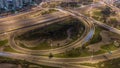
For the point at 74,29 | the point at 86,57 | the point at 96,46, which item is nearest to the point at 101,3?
the point at 74,29

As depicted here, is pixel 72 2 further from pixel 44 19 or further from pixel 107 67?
pixel 107 67

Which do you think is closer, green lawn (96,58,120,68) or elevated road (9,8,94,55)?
green lawn (96,58,120,68)

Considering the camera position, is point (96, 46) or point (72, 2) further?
point (72, 2)

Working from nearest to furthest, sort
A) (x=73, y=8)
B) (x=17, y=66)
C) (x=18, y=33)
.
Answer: (x=17, y=66) < (x=18, y=33) < (x=73, y=8)

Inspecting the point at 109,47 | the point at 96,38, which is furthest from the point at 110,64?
the point at 96,38

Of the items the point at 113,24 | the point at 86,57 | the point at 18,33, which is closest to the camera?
the point at 86,57

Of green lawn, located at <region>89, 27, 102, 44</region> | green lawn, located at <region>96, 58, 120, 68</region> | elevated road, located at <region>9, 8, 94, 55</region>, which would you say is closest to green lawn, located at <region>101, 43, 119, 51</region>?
green lawn, located at <region>89, 27, 102, 44</region>

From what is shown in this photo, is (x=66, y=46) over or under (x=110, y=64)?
over

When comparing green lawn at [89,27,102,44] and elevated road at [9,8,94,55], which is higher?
green lawn at [89,27,102,44]

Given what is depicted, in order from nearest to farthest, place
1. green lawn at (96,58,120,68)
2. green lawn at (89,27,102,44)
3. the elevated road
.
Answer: green lawn at (96,58,120,68)
the elevated road
green lawn at (89,27,102,44)

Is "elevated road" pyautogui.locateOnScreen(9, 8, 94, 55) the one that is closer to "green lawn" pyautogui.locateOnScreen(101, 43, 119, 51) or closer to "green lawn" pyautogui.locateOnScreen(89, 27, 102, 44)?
"green lawn" pyautogui.locateOnScreen(89, 27, 102, 44)

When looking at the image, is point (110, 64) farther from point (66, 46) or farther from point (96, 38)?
point (66, 46)
